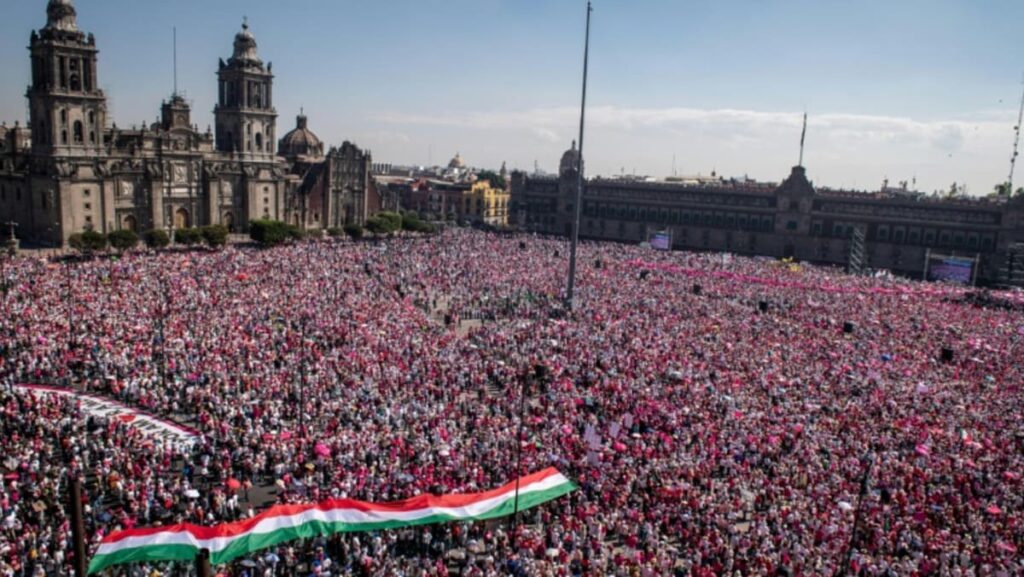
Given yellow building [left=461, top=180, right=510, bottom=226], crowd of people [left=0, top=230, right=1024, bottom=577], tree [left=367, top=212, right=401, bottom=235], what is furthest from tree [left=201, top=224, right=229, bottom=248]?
yellow building [left=461, top=180, right=510, bottom=226]

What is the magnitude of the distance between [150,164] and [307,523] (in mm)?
63687

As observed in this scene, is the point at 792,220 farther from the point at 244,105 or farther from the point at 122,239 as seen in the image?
the point at 122,239

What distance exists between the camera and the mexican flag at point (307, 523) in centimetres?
1566

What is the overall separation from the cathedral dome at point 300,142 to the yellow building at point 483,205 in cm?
2515

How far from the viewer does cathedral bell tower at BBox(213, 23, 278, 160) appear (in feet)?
274

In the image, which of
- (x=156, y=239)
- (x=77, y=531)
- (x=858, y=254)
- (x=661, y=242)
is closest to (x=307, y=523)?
(x=77, y=531)

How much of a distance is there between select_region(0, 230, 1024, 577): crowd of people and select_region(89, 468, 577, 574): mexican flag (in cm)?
44

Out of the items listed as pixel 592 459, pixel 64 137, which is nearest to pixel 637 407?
pixel 592 459

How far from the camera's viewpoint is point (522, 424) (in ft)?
74.1

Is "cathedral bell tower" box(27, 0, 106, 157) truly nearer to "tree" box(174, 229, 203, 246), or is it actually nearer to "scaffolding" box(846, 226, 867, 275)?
"tree" box(174, 229, 203, 246)

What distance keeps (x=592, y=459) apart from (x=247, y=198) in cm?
6921

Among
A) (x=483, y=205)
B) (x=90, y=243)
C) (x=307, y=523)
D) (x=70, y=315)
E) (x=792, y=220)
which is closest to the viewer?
(x=307, y=523)

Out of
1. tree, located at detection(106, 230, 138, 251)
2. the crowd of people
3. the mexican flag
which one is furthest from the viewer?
tree, located at detection(106, 230, 138, 251)

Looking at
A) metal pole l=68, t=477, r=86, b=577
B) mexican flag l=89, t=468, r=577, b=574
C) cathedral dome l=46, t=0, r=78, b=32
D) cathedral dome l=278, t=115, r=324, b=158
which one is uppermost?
cathedral dome l=46, t=0, r=78, b=32
